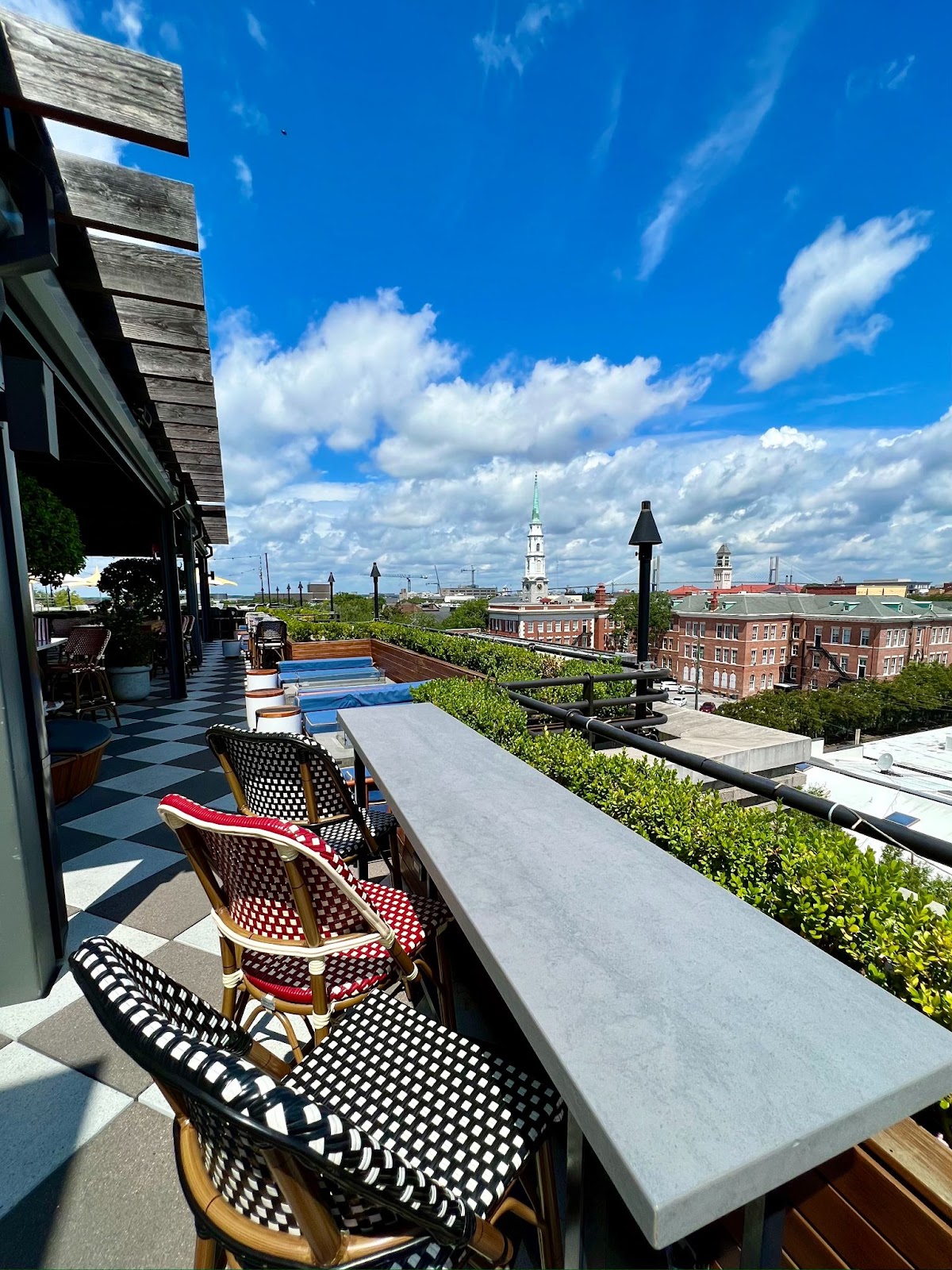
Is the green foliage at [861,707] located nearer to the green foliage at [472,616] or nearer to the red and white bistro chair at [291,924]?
the green foliage at [472,616]

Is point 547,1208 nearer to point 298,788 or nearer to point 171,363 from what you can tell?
point 298,788

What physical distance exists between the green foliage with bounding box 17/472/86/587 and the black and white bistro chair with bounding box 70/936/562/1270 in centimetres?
533

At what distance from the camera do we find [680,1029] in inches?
30.1

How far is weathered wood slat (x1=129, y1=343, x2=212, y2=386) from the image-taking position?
11.5 feet

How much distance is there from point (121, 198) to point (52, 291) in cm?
94

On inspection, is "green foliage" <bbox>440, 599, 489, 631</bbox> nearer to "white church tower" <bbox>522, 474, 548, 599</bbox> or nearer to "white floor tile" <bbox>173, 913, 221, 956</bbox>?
"white church tower" <bbox>522, 474, 548, 599</bbox>

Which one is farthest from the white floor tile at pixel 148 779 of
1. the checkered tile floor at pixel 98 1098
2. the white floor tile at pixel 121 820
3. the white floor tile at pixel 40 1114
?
the white floor tile at pixel 40 1114

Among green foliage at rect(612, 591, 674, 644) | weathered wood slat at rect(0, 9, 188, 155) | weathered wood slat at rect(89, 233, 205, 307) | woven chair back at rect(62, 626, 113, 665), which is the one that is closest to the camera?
weathered wood slat at rect(0, 9, 188, 155)

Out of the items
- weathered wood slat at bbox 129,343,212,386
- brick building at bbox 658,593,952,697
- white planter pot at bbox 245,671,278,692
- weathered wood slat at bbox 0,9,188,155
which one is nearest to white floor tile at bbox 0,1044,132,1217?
weathered wood slat at bbox 0,9,188,155

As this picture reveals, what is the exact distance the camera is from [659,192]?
1193 centimetres

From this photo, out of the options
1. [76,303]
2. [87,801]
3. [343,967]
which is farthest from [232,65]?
[87,801]

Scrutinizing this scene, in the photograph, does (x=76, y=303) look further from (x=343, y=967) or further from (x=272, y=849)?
(x=343, y=967)

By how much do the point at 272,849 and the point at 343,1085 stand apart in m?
0.50

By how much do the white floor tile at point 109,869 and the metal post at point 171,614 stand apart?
16.1 feet
